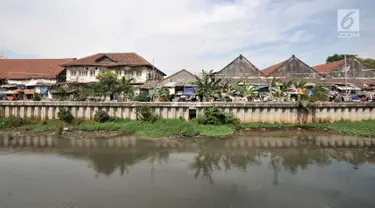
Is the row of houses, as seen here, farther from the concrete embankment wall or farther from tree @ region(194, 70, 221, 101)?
the concrete embankment wall

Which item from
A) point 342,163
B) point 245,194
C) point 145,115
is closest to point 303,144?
point 342,163

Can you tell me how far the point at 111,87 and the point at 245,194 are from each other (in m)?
20.1

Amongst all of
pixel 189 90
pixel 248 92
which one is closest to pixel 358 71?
pixel 248 92

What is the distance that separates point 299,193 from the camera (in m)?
8.52

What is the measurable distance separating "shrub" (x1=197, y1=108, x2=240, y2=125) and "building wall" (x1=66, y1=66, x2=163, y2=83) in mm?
16750

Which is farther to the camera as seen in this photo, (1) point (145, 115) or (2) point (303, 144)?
(1) point (145, 115)

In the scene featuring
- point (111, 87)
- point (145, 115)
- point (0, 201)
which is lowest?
point (0, 201)

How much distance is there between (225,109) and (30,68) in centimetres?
3064

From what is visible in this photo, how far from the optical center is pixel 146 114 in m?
20.5

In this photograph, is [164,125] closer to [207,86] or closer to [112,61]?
[207,86]

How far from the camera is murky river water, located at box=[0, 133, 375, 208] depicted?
805 centimetres

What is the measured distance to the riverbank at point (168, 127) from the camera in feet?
60.1

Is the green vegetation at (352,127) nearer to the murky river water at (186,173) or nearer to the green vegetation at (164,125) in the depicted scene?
the green vegetation at (164,125)

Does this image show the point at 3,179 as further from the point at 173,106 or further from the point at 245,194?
the point at 173,106
